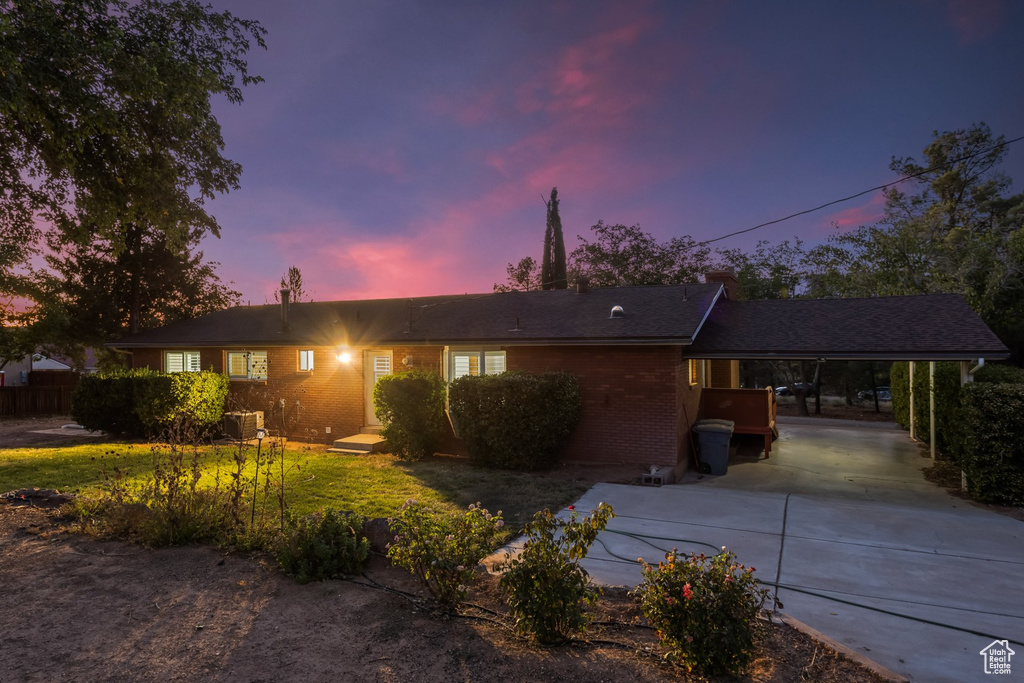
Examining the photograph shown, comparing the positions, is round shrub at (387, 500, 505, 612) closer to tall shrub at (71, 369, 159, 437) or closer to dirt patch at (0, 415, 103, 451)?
tall shrub at (71, 369, 159, 437)

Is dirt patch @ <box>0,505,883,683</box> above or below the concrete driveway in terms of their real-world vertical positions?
above

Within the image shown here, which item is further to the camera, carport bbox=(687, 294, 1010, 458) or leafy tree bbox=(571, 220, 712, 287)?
leafy tree bbox=(571, 220, 712, 287)

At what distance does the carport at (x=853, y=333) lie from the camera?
8664mm

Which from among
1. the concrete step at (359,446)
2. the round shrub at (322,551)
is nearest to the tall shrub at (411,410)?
the concrete step at (359,446)

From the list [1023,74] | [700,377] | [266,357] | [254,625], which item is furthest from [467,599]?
[1023,74]

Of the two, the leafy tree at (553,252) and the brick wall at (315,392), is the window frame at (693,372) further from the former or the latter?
the leafy tree at (553,252)

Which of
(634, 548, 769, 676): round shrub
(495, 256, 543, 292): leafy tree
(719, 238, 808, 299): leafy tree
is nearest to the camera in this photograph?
(634, 548, 769, 676): round shrub

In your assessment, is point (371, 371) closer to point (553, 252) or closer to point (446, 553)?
point (446, 553)

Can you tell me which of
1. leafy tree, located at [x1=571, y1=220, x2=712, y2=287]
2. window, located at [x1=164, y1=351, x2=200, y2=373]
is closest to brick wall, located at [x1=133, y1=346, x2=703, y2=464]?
window, located at [x1=164, y1=351, x2=200, y2=373]

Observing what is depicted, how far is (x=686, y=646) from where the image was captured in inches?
117

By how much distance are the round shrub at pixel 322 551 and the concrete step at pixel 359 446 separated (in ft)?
23.2

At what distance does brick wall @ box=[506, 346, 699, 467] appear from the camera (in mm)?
9742

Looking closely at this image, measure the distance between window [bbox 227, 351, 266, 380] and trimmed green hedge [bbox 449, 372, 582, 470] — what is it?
7495 mm

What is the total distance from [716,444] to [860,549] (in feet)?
14.5
